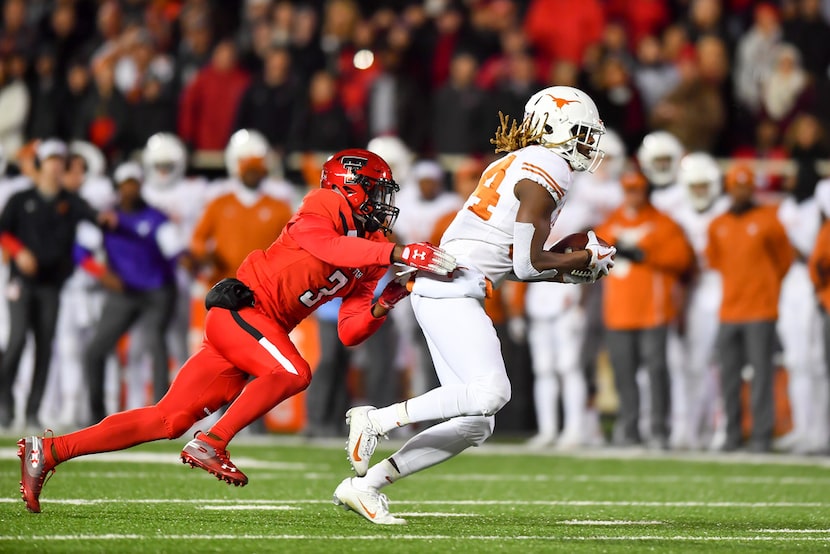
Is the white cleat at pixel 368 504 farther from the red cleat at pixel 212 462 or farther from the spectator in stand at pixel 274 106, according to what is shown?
the spectator in stand at pixel 274 106

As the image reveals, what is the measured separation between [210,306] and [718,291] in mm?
6055

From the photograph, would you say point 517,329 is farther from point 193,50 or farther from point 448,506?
point 448,506

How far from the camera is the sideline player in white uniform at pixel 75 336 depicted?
12047 millimetres

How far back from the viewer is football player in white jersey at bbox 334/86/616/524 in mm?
5820

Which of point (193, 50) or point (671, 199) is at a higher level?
point (193, 50)

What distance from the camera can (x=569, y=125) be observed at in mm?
6086

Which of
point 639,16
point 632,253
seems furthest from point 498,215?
point 639,16

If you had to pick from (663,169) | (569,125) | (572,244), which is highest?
(663,169)

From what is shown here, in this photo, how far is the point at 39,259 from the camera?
1130cm

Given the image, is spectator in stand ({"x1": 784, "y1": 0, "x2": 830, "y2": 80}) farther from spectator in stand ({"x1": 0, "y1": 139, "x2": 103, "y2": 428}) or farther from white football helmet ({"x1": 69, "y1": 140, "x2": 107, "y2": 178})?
spectator in stand ({"x1": 0, "y1": 139, "x2": 103, "y2": 428})

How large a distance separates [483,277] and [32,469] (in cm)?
190

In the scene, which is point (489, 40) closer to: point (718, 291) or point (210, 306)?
point (718, 291)

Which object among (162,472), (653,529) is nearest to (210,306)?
(653,529)

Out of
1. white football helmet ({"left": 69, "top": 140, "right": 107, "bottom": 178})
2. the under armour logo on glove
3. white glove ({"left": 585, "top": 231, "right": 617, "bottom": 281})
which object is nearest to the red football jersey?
the under armour logo on glove
